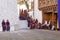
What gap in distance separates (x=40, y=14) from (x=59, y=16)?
149 inches

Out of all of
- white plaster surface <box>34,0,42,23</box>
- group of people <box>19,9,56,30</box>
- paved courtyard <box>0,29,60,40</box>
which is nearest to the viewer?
paved courtyard <box>0,29,60,40</box>

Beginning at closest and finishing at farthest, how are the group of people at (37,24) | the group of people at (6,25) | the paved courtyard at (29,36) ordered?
the paved courtyard at (29,36), the group of people at (6,25), the group of people at (37,24)

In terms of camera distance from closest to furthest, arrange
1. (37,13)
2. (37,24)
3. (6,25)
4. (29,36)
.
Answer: (29,36) < (6,25) < (37,24) < (37,13)

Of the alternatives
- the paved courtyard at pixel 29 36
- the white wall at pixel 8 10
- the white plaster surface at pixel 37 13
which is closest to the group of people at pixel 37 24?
the white plaster surface at pixel 37 13

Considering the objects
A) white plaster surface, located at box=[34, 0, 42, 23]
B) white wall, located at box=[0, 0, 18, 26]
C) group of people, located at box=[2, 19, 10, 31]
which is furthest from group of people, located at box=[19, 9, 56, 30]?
group of people, located at box=[2, 19, 10, 31]

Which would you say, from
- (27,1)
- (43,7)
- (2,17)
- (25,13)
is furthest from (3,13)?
(27,1)

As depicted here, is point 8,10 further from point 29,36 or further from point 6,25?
point 29,36

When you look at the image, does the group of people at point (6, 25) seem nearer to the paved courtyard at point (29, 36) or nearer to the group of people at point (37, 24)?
the group of people at point (37, 24)

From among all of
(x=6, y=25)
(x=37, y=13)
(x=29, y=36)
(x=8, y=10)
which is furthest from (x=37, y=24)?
(x=29, y=36)

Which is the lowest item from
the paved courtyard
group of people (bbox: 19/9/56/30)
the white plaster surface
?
the paved courtyard

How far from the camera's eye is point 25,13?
20.4 metres

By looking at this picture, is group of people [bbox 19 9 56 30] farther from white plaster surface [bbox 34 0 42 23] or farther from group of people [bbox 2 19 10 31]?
group of people [bbox 2 19 10 31]

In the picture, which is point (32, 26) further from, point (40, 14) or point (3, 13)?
point (3, 13)

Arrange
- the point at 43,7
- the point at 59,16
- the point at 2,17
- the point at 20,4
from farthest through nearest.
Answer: the point at 20,4 < the point at 43,7 < the point at 2,17 < the point at 59,16
